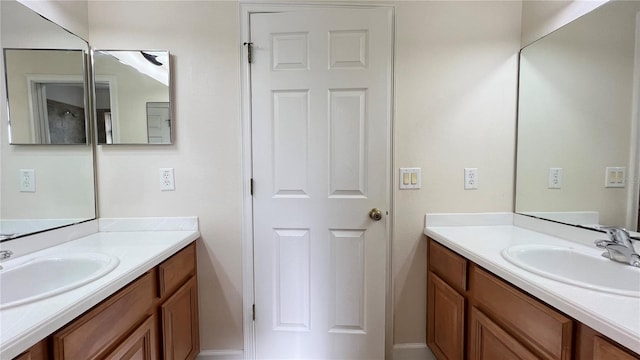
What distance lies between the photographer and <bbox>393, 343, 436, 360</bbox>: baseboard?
156 centimetres

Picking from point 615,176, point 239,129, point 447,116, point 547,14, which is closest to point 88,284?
point 239,129

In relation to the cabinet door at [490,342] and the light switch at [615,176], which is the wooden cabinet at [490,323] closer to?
the cabinet door at [490,342]

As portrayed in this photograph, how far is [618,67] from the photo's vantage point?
107cm

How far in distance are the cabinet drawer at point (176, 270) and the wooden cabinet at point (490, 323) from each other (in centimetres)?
140

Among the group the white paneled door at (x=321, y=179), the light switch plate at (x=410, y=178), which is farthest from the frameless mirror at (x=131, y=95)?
the light switch plate at (x=410, y=178)

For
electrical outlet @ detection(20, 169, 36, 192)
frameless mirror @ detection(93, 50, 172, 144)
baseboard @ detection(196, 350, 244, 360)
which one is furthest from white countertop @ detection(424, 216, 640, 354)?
electrical outlet @ detection(20, 169, 36, 192)

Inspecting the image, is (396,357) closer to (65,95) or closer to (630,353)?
(630,353)

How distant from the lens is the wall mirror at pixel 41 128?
1.05 m

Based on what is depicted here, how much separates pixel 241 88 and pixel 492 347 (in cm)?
175

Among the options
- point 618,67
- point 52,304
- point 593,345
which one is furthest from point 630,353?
point 52,304

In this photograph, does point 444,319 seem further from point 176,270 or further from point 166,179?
point 166,179

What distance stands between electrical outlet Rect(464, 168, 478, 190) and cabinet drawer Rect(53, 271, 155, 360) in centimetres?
173

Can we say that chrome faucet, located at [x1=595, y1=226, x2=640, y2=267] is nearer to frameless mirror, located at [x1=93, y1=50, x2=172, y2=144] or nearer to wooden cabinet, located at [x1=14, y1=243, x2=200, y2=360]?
wooden cabinet, located at [x1=14, y1=243, x2=200, y2=360]

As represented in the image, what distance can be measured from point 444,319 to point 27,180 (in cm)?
212
